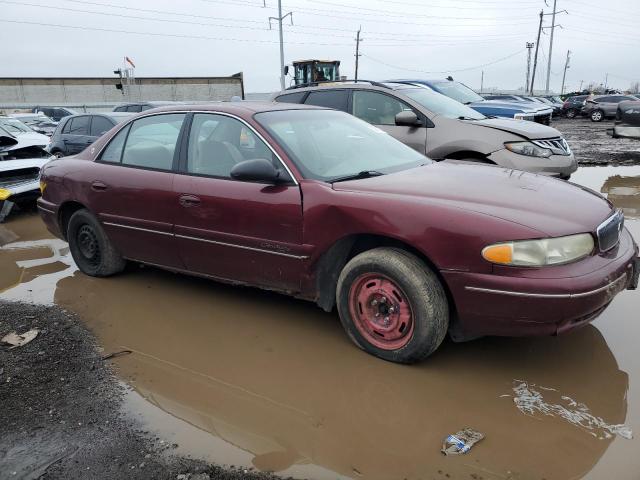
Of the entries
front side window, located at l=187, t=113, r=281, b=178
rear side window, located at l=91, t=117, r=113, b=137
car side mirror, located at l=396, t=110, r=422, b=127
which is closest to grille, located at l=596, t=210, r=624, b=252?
front side window, located at l=187, t=113, r=281, b=178

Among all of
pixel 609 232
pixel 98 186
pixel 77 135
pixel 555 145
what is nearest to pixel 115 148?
pixel 98 186

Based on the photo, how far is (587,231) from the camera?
288 cm

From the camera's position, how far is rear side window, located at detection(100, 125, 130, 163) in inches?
182

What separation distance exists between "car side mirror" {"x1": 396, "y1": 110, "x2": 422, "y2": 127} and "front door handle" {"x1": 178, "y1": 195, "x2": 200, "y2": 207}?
332 centimetres

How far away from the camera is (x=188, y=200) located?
3896mm

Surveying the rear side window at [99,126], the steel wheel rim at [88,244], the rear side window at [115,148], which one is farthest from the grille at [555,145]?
the rear side window at [99,126]

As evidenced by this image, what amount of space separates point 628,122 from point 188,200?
10570 mm

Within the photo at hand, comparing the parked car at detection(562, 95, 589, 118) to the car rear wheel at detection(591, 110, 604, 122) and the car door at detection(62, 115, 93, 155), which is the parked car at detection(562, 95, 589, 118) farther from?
the car door at detection(62, 115, 93, 155)

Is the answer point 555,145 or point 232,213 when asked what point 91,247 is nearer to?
point 232,213

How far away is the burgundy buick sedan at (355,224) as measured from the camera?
9.14 ft

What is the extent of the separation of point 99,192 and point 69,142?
28.7 feet

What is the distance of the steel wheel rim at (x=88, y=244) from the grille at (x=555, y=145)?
4966 millimetres

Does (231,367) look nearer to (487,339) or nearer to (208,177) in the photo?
(208,177)

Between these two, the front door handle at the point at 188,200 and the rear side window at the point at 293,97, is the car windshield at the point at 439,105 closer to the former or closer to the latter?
the rear side window at the point at 293,97
